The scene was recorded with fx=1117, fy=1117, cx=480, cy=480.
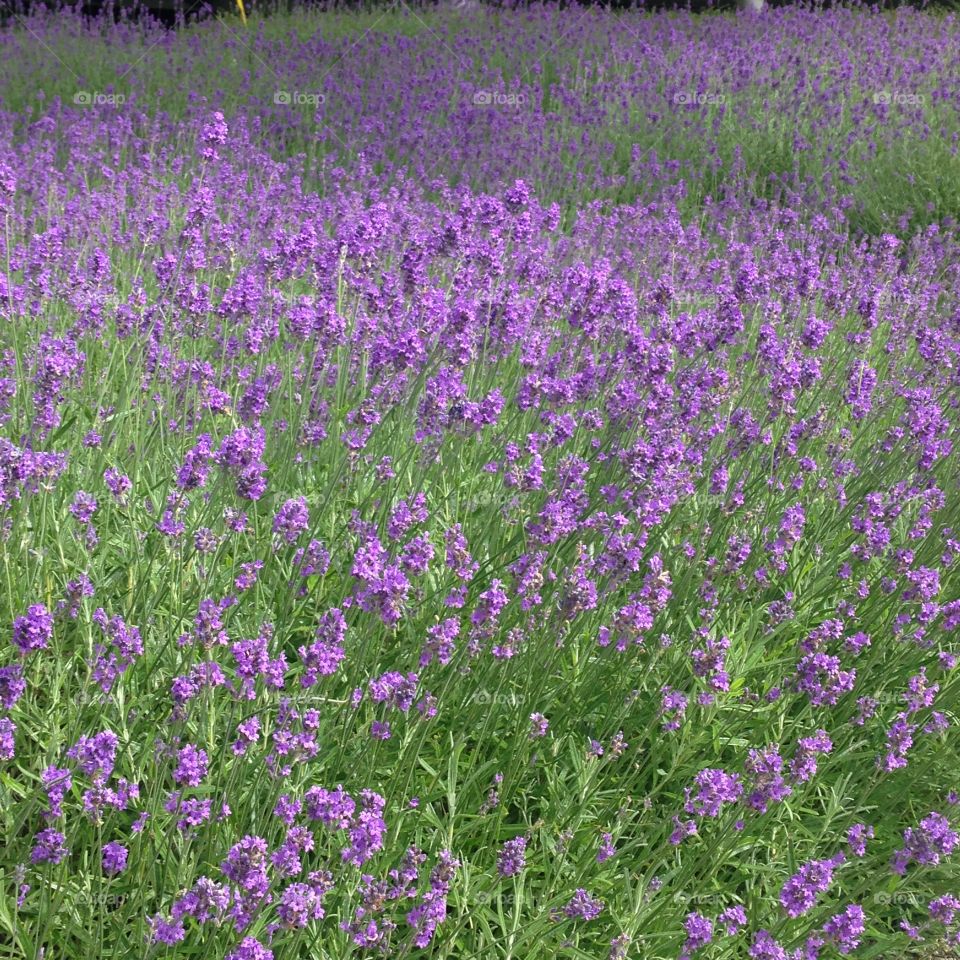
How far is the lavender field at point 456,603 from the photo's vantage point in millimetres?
2184

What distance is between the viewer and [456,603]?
8.58ft

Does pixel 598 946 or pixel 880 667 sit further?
pixel 880 667

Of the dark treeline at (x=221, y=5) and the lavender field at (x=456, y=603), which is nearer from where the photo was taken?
the lavender field at (x=456, y=603)

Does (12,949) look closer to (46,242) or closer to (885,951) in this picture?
(885,951)

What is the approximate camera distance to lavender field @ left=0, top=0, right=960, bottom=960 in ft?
7.16

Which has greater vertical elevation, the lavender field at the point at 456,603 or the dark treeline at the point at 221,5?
the dark treeline at the point at 221,5

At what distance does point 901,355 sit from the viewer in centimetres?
527

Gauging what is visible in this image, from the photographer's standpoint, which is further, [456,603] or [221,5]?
[221,5]

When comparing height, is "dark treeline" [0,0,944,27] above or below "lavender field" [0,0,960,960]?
Result: above

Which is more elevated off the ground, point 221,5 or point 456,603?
point 221,5

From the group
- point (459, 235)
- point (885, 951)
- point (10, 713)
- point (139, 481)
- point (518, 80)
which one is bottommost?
point (885, 951)

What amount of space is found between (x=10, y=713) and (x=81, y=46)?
34.6 ft

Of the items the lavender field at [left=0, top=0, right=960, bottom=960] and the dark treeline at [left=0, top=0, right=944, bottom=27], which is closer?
the lavender field at [left=0, top=0, right=960, bottom=960]

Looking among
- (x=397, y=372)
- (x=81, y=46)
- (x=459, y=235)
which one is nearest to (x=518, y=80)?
(x=81, y=46)
